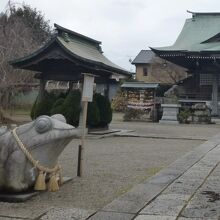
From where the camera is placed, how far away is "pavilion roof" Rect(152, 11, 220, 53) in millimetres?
30500

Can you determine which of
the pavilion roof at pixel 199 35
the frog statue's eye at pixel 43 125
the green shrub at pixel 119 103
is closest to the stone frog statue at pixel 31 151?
the frog statue's eye at pixel 43 125

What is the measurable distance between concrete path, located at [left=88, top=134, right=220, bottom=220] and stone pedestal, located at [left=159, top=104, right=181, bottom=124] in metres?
18.0

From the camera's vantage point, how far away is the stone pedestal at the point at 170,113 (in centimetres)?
2783

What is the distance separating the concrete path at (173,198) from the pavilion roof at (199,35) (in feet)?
68.8

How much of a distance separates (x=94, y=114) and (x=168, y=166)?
25.2 feet

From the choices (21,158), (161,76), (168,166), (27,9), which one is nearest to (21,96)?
(27,9)

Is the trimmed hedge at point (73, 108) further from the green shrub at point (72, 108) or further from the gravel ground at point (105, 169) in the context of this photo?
the gravel ground at point (105, 169)

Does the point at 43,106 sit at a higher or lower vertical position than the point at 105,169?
higher

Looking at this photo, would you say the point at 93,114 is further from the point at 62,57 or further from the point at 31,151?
the point at 31,151

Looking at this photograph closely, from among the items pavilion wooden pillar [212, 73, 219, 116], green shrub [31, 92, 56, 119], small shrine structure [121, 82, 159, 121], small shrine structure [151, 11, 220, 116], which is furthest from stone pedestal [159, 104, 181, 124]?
green shrub [31, 92, 56, 119]

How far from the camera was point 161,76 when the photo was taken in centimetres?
5591

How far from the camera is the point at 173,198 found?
22.0 feet

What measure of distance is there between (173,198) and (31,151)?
209 cm

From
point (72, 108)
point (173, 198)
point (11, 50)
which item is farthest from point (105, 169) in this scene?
point (11, 50)
